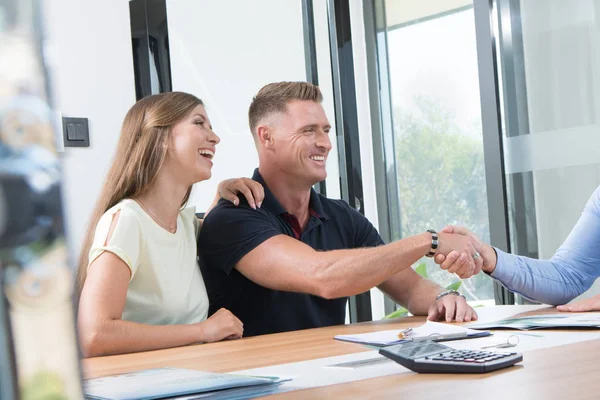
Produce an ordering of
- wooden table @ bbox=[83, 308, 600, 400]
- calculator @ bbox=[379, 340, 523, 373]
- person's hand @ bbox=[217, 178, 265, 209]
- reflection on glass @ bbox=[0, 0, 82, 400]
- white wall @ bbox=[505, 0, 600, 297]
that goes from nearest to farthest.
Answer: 1. reflection on glass @ bbox=[0, 0, 82, 400]
2. wooden table @ bbox=[83, 308, 600, 400]
3. calculator @ bbox=[379, 340, 523, 373]
4. person's hand @ bbox=[217, 178, 265, 209]
5. white wall @ bbox=[505, 0, 600, 297]

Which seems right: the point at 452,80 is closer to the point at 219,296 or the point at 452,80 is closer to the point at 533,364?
the point at 219,296

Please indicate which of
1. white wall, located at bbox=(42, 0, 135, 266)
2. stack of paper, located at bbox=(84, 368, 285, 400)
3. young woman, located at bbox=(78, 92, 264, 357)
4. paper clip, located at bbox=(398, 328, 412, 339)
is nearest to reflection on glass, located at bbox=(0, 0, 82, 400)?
stack of paper, located at bbox=(84, 368, 285, 400)

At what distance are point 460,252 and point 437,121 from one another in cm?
216

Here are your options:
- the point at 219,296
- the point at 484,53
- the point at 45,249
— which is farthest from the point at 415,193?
the point at 45,249

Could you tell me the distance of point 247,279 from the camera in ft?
7.22

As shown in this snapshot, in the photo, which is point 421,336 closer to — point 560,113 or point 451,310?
point 451,310

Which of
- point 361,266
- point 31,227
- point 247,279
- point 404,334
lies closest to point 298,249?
point 361,266

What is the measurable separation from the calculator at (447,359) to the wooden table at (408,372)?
0.04 ft

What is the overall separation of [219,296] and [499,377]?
1472 millimetres

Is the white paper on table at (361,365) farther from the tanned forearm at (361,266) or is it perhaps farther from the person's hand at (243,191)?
the person's hand at (243,191)

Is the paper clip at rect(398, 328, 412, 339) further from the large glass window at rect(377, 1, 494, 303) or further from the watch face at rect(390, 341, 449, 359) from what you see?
the large glass window at rect(377, 1, 494, 303)

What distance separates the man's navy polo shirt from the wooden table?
0.59m

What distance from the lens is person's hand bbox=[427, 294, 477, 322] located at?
180cm

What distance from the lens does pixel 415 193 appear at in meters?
4.17
